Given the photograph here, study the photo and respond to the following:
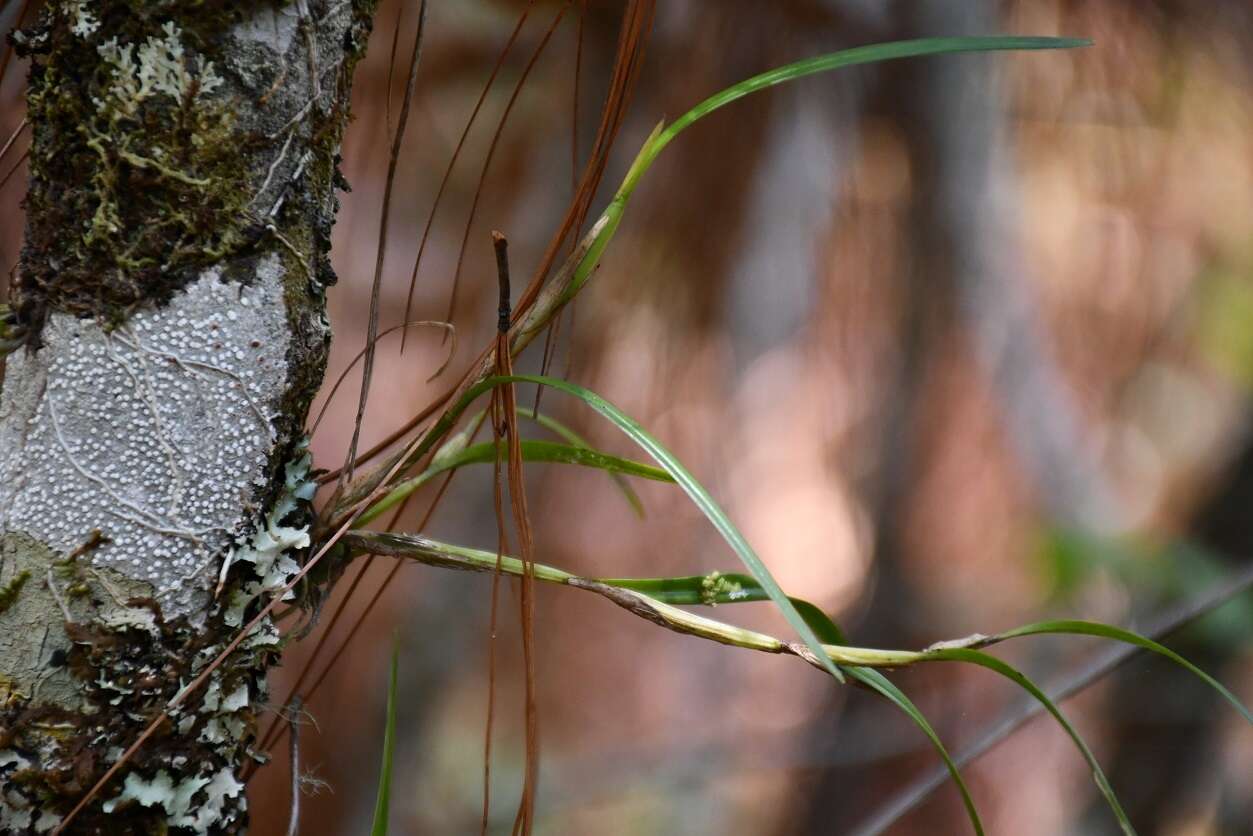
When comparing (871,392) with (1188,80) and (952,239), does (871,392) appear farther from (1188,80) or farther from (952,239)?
(1188,80)

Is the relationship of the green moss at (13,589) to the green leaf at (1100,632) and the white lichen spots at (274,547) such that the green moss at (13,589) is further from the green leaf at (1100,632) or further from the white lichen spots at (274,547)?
the green leaf at (1100,632)

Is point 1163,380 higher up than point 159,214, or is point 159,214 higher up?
point 1163,380

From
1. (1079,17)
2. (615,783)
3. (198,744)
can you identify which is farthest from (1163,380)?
(198,744)

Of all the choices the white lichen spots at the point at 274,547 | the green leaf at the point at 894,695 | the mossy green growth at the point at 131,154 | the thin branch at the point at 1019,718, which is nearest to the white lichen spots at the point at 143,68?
the mossy green growth at the point at 131,154

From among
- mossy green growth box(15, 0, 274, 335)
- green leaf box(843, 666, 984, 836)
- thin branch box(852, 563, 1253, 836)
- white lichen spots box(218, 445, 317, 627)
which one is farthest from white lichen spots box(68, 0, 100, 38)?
thin branch box(852, 563, 1253, 836)

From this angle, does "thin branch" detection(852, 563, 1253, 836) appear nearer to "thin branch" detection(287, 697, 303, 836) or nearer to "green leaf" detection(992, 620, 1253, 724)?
"green leaf" detection(992, 620, 1253, 724)

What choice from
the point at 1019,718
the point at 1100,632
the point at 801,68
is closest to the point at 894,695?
the point at 1100,632
